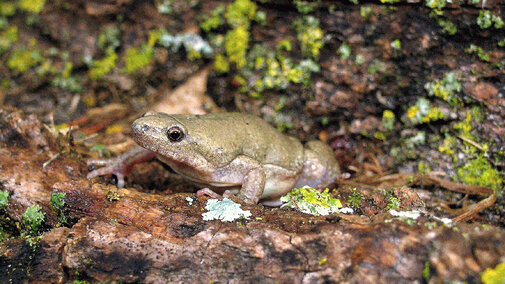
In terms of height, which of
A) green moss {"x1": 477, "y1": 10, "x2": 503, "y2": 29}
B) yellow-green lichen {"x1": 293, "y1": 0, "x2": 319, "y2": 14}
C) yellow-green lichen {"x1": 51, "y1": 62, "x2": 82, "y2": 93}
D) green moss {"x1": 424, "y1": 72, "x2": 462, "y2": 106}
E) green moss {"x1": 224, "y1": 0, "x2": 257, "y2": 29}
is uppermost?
green moss {"x1": 477, "y1": 10, "x2": 503, "y2": 29}

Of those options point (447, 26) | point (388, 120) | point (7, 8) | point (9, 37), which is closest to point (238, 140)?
point (388, 120)

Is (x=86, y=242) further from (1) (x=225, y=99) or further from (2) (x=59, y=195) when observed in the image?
(1) (x=225, y=99)

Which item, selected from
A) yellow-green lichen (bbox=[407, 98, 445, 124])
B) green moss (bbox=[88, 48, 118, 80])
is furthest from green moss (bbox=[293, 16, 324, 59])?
green moss (bbox=[88, 48, 118, 80])

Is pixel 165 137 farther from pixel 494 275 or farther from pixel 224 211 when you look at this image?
pixel 494 275

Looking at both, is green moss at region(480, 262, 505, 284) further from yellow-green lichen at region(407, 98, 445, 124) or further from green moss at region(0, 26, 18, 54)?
green moss at region(0, 26, 18, 54)

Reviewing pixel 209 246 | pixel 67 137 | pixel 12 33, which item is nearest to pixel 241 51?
pixel 67 137

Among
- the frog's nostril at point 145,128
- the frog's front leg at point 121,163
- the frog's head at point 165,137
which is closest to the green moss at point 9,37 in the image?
the frog's front leg at point 121,163

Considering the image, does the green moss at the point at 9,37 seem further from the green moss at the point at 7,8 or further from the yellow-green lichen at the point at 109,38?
the yellow-green lichen at the point at 109,38
